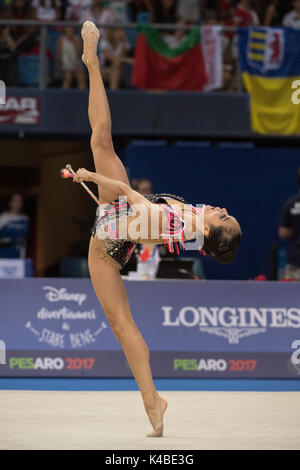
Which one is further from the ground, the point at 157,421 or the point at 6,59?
the point at 6,59

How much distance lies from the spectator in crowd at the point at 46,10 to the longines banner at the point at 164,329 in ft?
22.5

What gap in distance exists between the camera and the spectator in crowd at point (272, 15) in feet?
44.3

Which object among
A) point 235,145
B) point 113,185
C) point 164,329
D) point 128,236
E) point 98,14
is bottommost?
point 164,329

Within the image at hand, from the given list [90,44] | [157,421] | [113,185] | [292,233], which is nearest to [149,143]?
[292,233]

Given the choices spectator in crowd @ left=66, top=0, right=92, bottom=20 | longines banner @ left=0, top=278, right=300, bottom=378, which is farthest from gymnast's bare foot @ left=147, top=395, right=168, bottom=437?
spectator in crowd @ left=66, top=0, right=92, bottom=20

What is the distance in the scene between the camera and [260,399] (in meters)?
Result: 6.57

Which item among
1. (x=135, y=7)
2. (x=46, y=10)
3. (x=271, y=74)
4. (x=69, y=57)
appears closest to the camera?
(x=271, y=74)

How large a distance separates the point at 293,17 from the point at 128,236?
988 cm

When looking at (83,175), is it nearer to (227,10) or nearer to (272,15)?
(272,15)

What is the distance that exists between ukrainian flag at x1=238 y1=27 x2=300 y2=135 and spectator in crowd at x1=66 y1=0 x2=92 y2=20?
3.01m

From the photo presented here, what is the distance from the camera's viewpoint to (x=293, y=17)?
13.5m

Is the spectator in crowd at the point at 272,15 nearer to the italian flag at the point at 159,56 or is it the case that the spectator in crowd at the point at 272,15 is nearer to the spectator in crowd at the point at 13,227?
the italian flag at the point at 159,56

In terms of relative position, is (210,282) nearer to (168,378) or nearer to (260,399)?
(168,378)

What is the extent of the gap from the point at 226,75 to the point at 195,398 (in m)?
7.99
